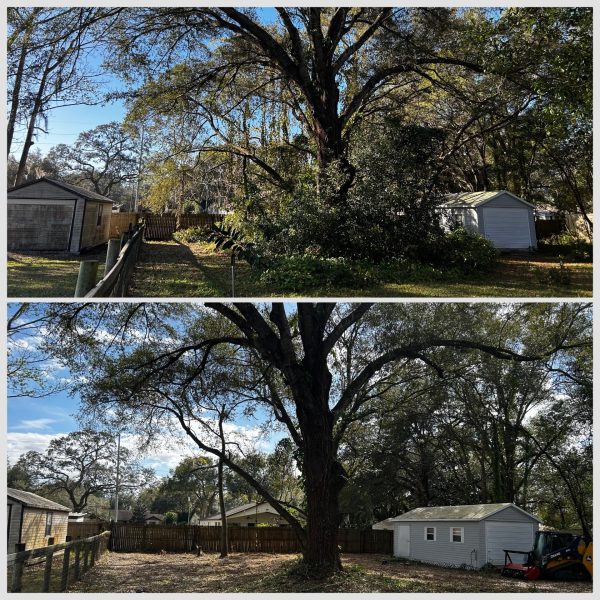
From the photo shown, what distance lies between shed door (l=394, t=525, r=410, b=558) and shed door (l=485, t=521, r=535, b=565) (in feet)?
15.0

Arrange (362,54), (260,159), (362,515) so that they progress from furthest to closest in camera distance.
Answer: (362,515)
(260,159)
(362,54)

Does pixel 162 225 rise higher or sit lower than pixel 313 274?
higher

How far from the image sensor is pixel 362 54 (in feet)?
56.9

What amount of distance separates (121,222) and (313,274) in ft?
36.7

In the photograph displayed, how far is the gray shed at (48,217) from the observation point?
42.7 ft

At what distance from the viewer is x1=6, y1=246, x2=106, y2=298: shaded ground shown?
9.52m

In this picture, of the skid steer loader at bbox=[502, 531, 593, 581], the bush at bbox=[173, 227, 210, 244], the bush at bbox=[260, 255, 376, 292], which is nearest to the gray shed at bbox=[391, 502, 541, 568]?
the skid steer loader at bbox=[502, 531, 593, 581]

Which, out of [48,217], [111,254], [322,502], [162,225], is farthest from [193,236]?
[322,502]

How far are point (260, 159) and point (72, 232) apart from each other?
27.2 ft

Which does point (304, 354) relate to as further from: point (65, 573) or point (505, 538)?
point (505, 538)

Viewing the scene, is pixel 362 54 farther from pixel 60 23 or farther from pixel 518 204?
pixel 60 23

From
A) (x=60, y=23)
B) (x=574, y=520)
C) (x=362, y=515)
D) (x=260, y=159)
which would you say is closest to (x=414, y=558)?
(x=362, y=515)

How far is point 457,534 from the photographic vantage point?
Result: 18.8 m

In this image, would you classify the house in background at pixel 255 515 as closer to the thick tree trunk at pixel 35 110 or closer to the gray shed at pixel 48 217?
the gray shed at pixel 48 217
